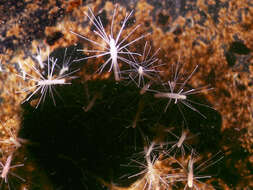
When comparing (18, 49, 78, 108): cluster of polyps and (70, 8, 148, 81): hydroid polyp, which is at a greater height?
(70, 8, 148, 81): hydroid polyp

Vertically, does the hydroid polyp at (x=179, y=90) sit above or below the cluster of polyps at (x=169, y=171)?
above

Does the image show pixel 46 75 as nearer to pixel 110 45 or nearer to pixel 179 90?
pixel 110 45

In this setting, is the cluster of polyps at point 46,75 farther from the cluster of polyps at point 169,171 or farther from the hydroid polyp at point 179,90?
the cluster of polyps at point 169,171

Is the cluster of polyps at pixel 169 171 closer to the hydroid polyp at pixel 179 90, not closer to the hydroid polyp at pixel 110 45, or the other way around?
the hydroid polyp at pixel 179 90

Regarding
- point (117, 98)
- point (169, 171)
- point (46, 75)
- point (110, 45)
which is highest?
point (110, 45)

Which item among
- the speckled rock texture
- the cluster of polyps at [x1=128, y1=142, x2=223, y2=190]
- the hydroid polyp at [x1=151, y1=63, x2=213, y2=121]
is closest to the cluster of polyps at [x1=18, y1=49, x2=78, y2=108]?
the speckled rock texture

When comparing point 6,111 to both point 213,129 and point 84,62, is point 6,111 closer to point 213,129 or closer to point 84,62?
point 84,62

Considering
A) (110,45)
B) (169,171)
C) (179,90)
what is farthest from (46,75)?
(169,171)

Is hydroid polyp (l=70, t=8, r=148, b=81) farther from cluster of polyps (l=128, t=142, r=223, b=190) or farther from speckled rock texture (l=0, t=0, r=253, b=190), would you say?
cluster of polyps (l=128, t=142, r=223, b=190)

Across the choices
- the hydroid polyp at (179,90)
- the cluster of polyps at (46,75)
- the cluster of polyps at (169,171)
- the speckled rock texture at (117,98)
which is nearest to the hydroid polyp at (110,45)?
the speckled rock texture at (117,98)

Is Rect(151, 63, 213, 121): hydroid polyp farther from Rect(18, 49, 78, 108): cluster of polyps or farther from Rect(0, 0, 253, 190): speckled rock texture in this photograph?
Rect(18, 49, 78, 108): cluster of polyps

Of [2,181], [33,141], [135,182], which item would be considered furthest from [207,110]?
[2,181]
